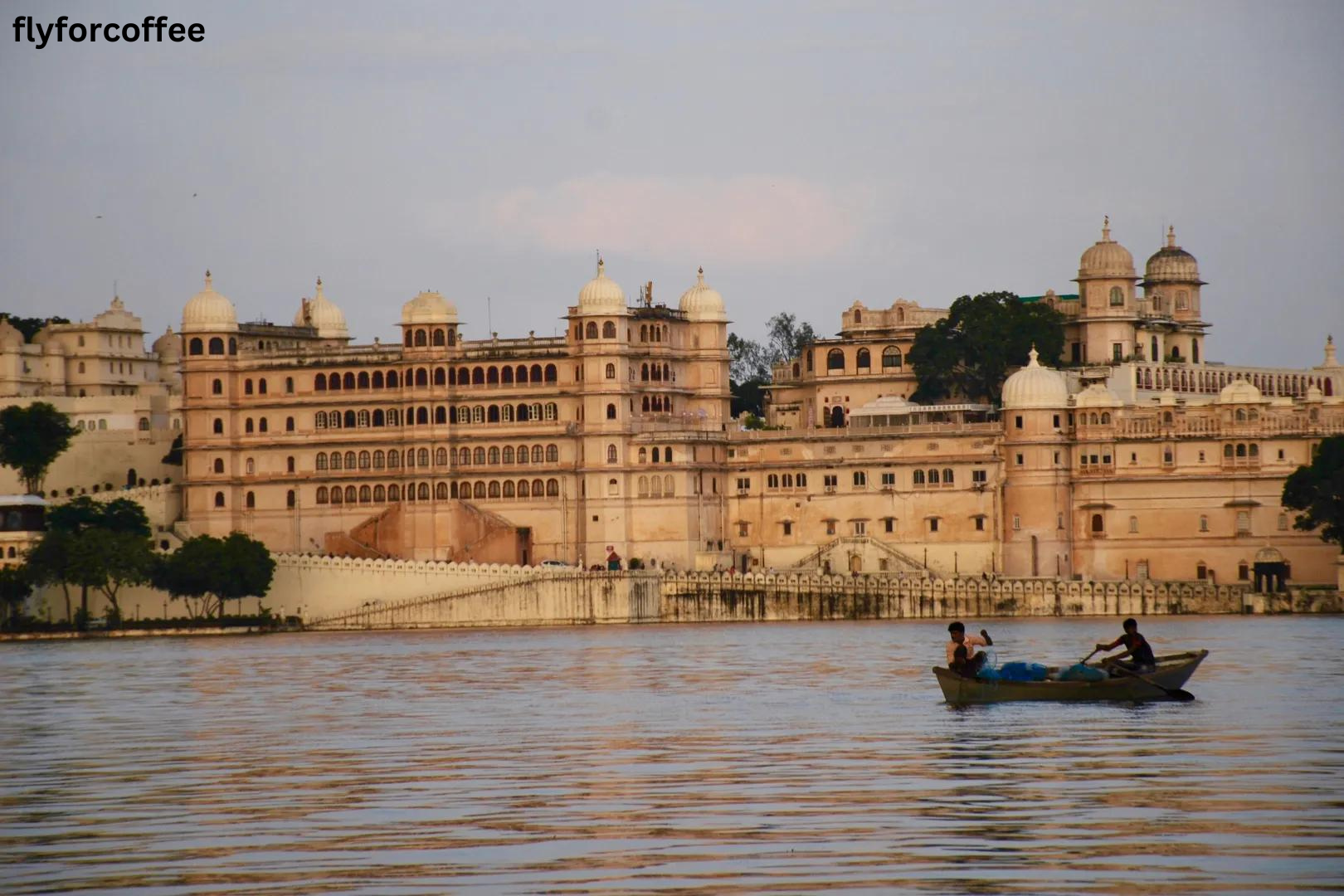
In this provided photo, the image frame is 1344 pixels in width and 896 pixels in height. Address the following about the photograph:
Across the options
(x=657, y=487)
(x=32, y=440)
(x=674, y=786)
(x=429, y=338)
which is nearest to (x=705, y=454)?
(x=657, y=487)

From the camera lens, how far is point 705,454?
103 metres

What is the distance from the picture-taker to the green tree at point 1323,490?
9012 cm

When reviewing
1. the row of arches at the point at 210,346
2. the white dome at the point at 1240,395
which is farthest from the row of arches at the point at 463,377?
the white dome at the point at 1240,395

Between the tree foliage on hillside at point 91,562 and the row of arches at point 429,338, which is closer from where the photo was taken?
the tree foliage on hillside at point 91,562

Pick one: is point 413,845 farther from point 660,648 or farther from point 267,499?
point 267,499

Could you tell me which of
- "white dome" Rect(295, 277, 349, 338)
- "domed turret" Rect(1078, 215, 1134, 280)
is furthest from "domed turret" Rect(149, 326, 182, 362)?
"domed turret" Rect(1078, 215, 1134, 280)

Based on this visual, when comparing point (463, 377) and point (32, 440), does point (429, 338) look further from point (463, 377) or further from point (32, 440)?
point (32, 440)

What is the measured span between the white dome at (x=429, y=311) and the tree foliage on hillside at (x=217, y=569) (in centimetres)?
1219

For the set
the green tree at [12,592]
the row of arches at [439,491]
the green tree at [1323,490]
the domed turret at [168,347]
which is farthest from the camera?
the domed turret at [168,347]

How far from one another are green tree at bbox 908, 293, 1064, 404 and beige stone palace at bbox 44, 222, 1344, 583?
4.05 feet

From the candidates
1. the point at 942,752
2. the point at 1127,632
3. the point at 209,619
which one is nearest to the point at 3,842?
the point at 942,752

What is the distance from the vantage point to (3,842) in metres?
29.5

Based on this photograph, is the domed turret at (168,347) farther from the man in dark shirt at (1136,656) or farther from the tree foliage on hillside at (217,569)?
the man in dark shirt at (1136,656)

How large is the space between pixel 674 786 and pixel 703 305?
244 ft
